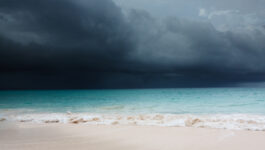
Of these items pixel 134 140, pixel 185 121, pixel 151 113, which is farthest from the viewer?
pixel 151 113

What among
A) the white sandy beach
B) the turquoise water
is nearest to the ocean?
the turquoise water

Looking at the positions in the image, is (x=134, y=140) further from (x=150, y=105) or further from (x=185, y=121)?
(x=150, y=105)

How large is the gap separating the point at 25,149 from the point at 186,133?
4.51 meters

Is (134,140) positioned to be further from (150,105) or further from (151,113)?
(150,105)

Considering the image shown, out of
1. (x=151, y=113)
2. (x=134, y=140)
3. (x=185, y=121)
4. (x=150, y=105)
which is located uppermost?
(x=134, y=140)

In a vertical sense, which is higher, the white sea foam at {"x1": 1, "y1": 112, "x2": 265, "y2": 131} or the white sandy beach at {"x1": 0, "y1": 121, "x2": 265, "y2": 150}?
the white sandy beach at {"x1": 0, "y1": 121, "x2": 265, "y2": 150}

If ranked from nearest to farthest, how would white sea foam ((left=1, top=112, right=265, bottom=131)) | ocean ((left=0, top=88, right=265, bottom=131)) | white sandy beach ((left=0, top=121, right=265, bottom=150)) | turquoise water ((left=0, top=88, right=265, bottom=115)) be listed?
white sandy beach ((left=0, top=121, right=265, bottom=150)) < white sea foam ((left=1, top=112, right=265, bottom=131)) < ocean ((left=0, top=88, right=265, bottom=131)) < turquoise water ((left=0, top=88, right=265, bottom=115))

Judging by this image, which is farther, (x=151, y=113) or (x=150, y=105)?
(x=150, y=105)

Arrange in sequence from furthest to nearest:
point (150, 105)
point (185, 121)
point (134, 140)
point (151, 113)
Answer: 1. point (150, 105)
2. point (151, 113)
3. point (185, 121)
4. point (134, 140)

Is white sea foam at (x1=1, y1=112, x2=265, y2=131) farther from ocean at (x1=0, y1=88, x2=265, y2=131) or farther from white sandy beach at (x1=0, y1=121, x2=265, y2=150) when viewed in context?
white sandy beach at (x1=0, y1=121, x2=265, y2=150)

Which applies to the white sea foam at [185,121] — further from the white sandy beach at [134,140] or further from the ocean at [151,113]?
the white sandy beach at [134,140]

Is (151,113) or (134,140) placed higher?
(134,140)

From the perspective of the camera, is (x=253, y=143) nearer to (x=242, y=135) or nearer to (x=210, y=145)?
(x=242, y=135)

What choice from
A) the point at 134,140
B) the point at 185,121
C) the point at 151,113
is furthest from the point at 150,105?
the point at 134,140
